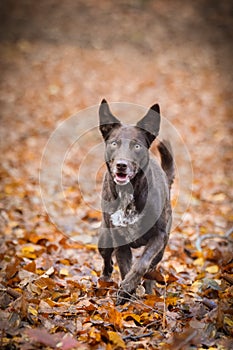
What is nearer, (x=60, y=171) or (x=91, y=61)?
(x=60, y=171)

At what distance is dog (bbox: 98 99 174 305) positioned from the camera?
3.80m

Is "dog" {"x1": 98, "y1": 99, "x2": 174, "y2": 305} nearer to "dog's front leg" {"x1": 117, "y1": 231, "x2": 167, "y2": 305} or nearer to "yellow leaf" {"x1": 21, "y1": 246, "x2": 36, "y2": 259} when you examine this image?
"dog's front leg" {"x1": 117, "y1": 231, "x2": 167, "y2": 305}

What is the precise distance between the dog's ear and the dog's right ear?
0.23m

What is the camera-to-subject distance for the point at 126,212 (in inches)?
155

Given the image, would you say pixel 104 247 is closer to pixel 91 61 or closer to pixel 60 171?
pixel 60 171

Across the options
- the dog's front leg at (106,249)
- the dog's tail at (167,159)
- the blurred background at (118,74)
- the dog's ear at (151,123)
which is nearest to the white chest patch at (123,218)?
the dog's front leg at (106,249)

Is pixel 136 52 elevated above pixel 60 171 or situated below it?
above

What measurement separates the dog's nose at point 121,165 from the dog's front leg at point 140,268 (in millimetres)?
720

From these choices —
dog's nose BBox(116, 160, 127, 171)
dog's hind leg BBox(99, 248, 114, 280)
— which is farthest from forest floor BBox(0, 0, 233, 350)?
dog's nose BBox(116, 160, 127, 171)

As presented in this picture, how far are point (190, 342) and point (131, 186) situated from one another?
1.43 meters

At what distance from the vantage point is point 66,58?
15.0 meters

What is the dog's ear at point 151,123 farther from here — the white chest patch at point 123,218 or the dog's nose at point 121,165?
the white chest patch at point 123,218

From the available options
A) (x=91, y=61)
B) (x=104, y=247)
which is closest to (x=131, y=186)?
(x=104, y=247)

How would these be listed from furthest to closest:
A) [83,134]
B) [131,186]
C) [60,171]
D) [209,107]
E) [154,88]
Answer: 1. [154,88]
2. [209,107]
3. [83,134]
4. [60,171]
5. [131,186]
